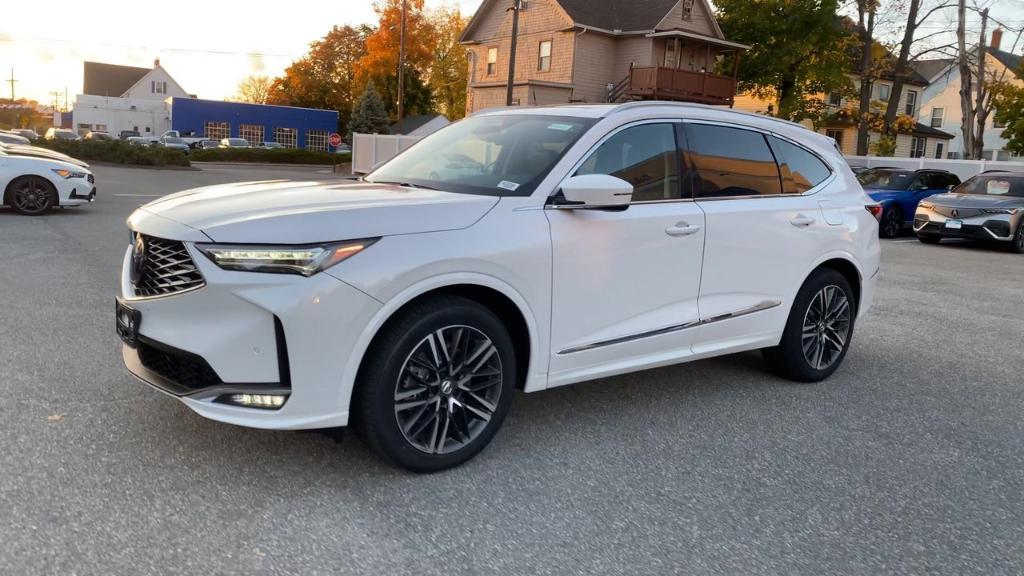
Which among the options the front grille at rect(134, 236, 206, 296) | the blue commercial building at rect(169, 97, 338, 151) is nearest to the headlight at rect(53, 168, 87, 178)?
the front grille at rect(134, 236, 206, 296)

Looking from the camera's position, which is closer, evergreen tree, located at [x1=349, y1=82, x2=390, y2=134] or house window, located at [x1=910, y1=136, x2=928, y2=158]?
house window, located at [x1=910, y1=136, x2=928, y2=158]

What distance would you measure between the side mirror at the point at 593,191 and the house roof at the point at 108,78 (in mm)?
95495

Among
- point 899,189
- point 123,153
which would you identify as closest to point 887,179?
point 899,189

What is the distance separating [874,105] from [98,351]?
35.5 m

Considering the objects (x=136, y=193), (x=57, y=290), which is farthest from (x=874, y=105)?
(x=57, y=290)

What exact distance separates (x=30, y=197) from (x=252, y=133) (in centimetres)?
5300

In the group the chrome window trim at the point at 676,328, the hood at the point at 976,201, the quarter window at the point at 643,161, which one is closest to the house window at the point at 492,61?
the hood at the point at 976,201

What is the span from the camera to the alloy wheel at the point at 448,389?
3533mm

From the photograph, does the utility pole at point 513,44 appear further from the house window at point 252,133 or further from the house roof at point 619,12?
the house window at point 252,133

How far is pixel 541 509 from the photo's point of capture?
3422 millimetres

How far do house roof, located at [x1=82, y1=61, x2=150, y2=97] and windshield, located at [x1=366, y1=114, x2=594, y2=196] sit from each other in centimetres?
9415

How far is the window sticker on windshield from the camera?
16281 millimetres

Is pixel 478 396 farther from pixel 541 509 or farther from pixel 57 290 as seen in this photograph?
pixel 57 290

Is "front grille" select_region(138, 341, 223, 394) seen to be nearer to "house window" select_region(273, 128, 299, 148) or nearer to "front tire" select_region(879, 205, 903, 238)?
"front tire" select_region(879, 205, 903, 238)
